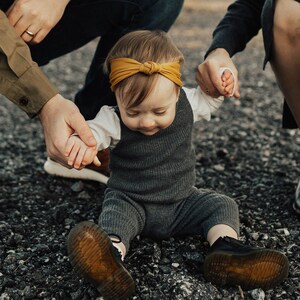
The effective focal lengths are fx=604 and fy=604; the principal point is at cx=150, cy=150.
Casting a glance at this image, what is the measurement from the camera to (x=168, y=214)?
2725mm

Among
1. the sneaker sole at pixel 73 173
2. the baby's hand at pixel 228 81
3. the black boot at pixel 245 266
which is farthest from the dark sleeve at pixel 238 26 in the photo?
the black boot at pixel 245 266

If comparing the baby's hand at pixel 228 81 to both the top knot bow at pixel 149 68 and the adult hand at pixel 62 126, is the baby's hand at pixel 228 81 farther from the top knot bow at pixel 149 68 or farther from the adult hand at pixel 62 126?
the adult hand at pixel 62 126

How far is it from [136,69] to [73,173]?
1.14 metres

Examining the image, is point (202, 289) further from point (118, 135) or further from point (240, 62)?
point (240, 62)

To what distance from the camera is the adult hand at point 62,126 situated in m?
2.34

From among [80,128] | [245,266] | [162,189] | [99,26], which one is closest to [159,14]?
[99,26]

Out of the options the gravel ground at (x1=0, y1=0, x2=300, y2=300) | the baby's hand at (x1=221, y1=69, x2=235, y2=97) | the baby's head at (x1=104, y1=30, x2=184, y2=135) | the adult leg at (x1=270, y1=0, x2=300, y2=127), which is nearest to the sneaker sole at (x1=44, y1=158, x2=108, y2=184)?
the gravel ground at (x1=0, y1=0, x2=300, y2=300)

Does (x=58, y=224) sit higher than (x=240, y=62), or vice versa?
(x=58, y=224)

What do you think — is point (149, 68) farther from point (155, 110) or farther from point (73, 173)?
point (73, 173)

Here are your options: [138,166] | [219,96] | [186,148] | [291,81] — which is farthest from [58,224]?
[291,81]

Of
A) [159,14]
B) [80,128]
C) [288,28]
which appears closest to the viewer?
[80,128]

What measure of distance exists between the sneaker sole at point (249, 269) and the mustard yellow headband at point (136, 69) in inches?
29.8

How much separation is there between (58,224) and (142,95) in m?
0.88

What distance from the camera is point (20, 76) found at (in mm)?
2469
